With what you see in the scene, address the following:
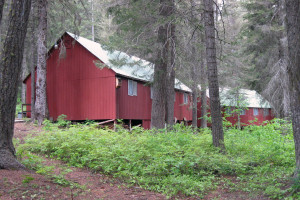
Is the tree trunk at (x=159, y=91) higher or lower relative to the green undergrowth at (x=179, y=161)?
higher

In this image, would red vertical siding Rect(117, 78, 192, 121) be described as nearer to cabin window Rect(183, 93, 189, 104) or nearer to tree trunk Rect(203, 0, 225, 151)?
cabin window Rect(183, 93, 189, 104)

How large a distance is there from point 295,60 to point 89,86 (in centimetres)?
1408

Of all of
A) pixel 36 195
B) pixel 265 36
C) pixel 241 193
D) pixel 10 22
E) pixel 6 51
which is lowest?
pixel 241 193

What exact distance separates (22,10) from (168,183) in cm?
456

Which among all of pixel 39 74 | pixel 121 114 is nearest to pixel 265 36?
pixel 121 114

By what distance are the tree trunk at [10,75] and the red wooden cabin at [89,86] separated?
1069 cm

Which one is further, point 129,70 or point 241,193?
point 129,70

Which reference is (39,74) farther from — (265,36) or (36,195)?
(265,36)

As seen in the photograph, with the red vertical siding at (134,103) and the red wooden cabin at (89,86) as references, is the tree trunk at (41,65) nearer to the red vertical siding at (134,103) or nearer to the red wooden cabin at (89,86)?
the red wooden cabin at (89,86)

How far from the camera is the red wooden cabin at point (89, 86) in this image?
1675 centimetres

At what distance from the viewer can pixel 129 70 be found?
61.2ft

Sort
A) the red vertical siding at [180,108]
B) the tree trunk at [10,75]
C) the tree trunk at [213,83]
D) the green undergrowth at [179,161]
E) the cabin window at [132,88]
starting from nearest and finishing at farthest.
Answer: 1. the tree trunk at [10,75]
2. the green undergrowth at [179,161]
3. the tree trunk at [213,83]
4. the cabin window at [132,88]
5. the red vertical siding at [180,108]

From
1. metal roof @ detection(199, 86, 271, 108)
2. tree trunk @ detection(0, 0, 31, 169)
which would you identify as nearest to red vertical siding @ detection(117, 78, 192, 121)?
metal roof @ detection(199, 86, 271, 108)

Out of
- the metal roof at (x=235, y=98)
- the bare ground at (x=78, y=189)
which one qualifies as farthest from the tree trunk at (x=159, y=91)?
the bare ground at (x=78, y=189)
